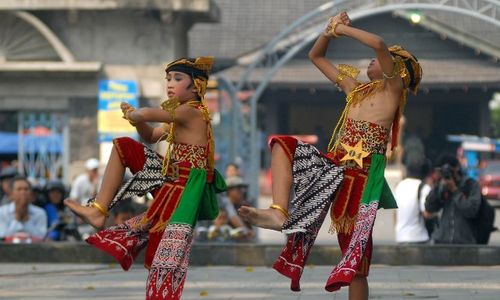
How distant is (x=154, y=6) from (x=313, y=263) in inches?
469

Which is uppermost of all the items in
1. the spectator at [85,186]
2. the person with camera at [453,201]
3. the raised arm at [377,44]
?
the raised arm at [377,44]

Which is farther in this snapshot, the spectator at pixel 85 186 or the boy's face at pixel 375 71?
the spectator at pixel 85 186

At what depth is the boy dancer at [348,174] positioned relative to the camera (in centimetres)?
971

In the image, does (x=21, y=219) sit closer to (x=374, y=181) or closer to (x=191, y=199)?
(x=191, y=199)

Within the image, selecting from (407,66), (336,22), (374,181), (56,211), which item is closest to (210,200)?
(374,181)

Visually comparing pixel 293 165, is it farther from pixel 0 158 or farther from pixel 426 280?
pixel 0 158

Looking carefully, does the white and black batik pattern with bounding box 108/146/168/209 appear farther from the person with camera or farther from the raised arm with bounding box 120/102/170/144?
the person with camera

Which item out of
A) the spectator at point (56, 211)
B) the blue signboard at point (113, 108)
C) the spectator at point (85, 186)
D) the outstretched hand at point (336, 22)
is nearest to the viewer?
the outstretched hand at point (336, 22)

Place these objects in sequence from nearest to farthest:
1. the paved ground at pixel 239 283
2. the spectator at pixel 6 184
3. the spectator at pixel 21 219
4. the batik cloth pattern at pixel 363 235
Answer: the batik cloth pattern at pixel 363 235, the paved ground at pixel 239 283, the spectator at pixel 21 219, the spectator at pixel 6 184

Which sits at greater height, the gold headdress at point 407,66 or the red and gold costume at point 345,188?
the gold headdress at point 407,66

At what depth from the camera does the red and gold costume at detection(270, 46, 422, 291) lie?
9.77m

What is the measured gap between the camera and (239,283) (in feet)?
46.1

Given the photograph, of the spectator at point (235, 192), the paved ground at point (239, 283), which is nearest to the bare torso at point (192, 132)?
the paved ground at point (239, 283)

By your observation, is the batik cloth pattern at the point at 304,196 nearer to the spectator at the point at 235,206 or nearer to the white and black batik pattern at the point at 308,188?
the white and black batik pattern at the point at 308,188
